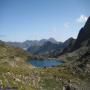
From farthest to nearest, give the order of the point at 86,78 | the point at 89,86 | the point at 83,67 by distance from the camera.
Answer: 1. the point at 83,67
2. the point at 86,78
3. the point at 89,86

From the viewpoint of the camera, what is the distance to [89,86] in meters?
46.6

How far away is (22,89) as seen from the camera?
24.5 meters

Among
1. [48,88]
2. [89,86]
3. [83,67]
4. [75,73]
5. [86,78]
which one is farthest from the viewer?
[83,67]

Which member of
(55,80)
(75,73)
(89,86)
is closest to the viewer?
(89,86)

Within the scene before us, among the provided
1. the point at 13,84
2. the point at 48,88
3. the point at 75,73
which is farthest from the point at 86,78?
the point at 13,84

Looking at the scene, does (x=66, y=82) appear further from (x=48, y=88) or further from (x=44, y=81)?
(x=48, y=88)

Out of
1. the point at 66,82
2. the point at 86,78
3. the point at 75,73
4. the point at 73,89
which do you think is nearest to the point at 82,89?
the point at 73,89

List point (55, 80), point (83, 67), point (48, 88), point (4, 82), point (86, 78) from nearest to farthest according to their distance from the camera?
point (4, 82), point (48, 88), point (55, 80), point (86, 78), point (83, 67)

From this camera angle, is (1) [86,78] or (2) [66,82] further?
(1) [86,78]

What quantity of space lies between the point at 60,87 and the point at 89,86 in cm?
684

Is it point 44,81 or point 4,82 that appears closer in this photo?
point 4,82

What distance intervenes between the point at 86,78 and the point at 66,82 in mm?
9290

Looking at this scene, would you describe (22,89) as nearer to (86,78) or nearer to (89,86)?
(89,86)

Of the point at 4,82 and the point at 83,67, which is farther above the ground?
the point at 83,67
